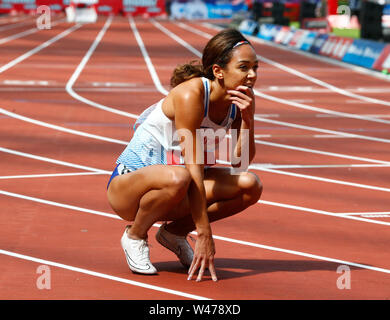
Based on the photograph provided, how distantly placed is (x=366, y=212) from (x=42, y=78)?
1286 centimetres

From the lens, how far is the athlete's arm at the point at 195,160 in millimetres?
5570

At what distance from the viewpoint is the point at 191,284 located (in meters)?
5.75

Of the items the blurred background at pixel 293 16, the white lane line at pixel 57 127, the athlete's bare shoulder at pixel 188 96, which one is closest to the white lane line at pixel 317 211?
the athlete's bare shoulder at pixel 188 96

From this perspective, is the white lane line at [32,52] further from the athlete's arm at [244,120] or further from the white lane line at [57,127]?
the athlete's arm at [244,120]

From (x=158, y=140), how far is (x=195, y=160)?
1.29 ft

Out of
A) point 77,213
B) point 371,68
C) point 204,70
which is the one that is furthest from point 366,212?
point 371,68

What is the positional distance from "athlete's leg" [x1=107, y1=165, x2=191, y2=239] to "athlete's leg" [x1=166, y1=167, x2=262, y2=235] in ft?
0.59

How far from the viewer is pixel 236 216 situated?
802 centimetres

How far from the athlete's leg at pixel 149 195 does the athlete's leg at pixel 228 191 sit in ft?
0.59

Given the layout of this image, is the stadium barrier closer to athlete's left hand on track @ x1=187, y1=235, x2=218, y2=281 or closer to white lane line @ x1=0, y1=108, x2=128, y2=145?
white lane line @ x1=0, y1=108, x2=128, y2=145

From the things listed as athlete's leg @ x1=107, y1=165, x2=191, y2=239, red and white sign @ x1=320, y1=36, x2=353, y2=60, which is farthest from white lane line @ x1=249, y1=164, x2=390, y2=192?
red and white sign @ x1=320, y1=36, x2=353, y2=60

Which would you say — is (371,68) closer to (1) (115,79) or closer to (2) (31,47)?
(1) (115,79)

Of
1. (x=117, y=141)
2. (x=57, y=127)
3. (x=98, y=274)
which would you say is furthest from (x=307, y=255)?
(x=57, y=127)

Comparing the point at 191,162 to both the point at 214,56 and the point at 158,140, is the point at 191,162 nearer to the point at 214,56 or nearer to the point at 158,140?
the point at 158,140
